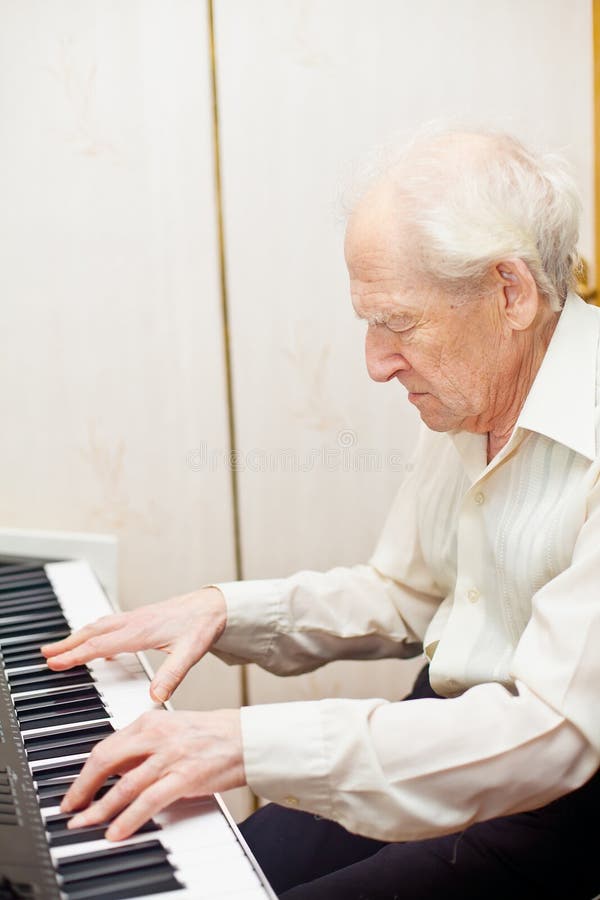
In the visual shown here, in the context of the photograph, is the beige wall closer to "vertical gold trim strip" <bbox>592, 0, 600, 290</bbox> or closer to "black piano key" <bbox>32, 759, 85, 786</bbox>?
"vertical gold trim strip" <bbox>592, 0, 600, 290</bbox>

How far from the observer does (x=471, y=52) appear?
6.75ft

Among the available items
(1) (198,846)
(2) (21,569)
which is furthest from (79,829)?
(2) (21,569)

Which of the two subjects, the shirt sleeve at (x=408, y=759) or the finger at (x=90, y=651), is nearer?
the shirt sleeve at (x=408, y=759)

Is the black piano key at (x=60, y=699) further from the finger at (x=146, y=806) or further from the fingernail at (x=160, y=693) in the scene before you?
the finger at (x=146, y=806)

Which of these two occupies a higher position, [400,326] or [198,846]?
[400,326]

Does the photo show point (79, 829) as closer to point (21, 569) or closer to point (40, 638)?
point (40, 638)

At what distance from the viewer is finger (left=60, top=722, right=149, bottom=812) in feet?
3.22

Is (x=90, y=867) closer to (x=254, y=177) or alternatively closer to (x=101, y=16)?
(x=254, y=177)

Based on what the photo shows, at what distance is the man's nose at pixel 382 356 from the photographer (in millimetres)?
1254

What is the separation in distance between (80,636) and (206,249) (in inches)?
39.7

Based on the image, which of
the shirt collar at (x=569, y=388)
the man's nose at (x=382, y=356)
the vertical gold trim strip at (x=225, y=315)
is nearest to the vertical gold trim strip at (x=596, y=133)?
the vertical gold trim strip at (x=225, y=315)

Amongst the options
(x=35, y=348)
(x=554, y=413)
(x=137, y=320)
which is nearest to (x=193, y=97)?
(x=137, y=320)

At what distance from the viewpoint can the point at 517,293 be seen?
1.21 metres

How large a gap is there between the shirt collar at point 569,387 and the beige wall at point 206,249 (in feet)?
2.88
